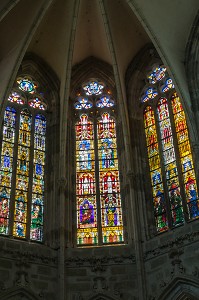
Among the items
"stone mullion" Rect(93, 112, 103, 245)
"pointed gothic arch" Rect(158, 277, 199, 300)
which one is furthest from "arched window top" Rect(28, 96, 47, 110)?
"pointed gothic arch" Rect(158, 277, 199, 300)

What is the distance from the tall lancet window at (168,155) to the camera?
17875 mm

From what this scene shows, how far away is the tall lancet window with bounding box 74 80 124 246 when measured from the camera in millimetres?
18422

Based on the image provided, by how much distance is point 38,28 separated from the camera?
20.9m

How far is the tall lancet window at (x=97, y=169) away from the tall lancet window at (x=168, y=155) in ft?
4.07

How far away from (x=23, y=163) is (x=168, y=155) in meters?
4.70

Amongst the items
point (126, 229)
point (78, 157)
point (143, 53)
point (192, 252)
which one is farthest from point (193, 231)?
point (143, 53)

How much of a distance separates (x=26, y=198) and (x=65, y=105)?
11.7 ft

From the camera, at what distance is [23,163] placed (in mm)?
19359

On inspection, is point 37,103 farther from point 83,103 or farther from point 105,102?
point 105,102

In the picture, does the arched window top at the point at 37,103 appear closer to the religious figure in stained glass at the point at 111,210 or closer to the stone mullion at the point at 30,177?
the stone mullion at the point at 30,177

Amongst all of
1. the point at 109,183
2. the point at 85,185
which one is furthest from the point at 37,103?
the point at 109,183

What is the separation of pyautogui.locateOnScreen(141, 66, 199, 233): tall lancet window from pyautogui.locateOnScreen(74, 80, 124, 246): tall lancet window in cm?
124

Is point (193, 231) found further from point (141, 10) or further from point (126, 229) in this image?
point (141, 10)

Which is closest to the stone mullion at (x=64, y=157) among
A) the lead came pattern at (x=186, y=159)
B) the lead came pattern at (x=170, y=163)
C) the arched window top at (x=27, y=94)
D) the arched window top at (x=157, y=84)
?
the arched window top at (x=27, y=94)
